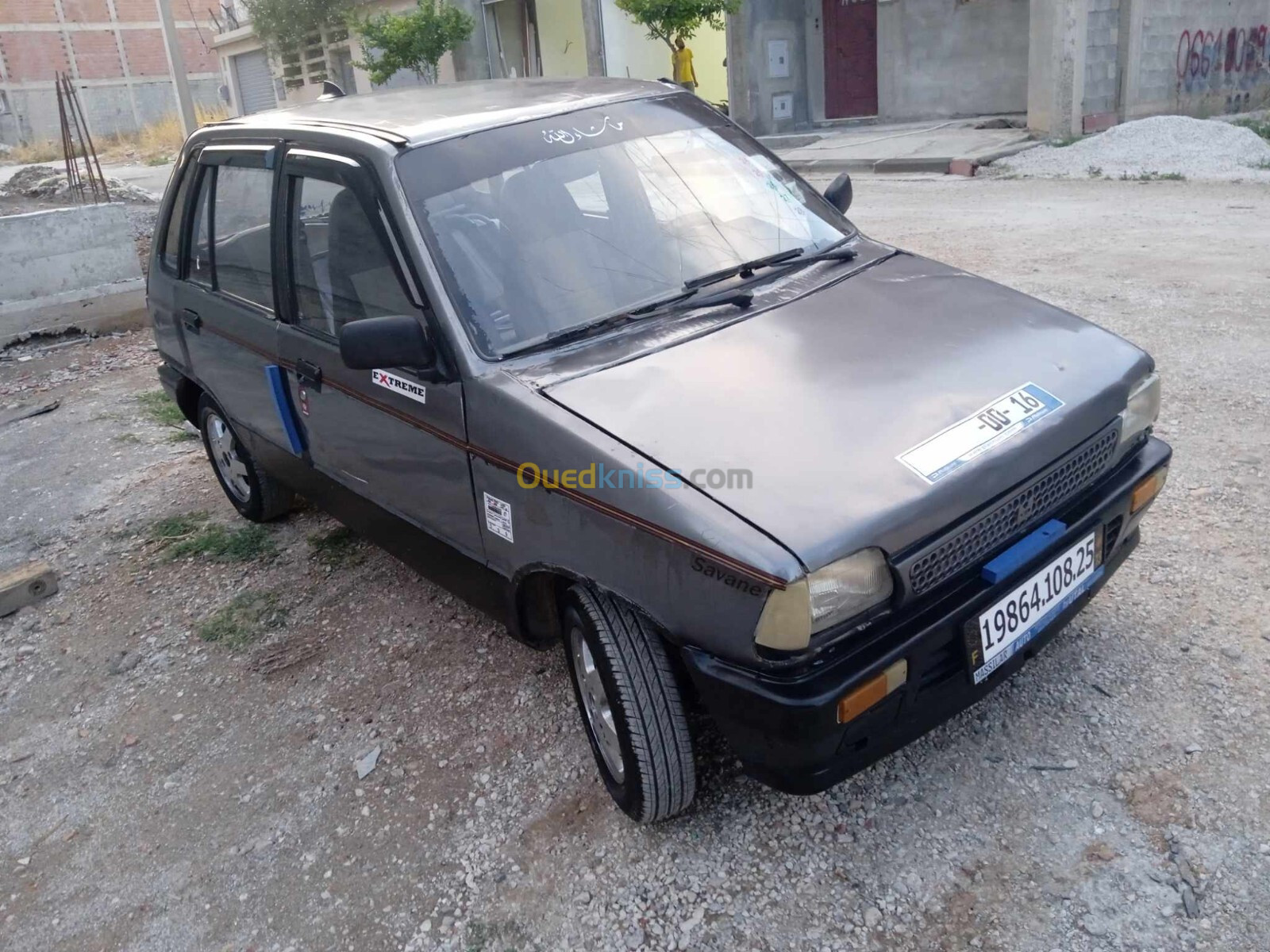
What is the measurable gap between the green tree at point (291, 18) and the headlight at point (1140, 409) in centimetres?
2927

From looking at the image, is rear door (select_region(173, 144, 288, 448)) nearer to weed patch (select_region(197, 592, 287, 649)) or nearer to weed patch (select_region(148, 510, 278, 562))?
weed patch (select_region(148, 510, 278, 562))

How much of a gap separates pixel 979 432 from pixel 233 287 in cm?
294

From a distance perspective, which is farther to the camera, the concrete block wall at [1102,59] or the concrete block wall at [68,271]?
the concrete block wall at [1102,59]

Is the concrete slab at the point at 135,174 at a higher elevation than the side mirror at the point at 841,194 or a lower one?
lower

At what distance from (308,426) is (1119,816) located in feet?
9.33

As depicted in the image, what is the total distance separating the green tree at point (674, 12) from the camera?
17484 millimetres

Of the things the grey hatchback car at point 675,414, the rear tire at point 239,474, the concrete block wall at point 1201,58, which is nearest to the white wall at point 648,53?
the concrete block wall at point 1201,58

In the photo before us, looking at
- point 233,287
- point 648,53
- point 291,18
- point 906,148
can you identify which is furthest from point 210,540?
point 291,18

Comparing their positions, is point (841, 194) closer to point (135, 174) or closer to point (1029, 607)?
point (1029, 607)

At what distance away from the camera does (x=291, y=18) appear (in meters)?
28.8

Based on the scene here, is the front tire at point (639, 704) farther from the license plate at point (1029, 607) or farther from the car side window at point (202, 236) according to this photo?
the car side window at point (202, 236)

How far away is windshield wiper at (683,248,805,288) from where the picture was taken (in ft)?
9.95

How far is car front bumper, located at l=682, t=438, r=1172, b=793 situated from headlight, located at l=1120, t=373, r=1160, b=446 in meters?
0.50

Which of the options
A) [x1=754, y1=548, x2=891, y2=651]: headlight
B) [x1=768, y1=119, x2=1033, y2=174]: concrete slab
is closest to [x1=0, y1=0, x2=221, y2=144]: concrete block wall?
[x1=768, y1=119, x2=1033, y2=174]: concrete slab
